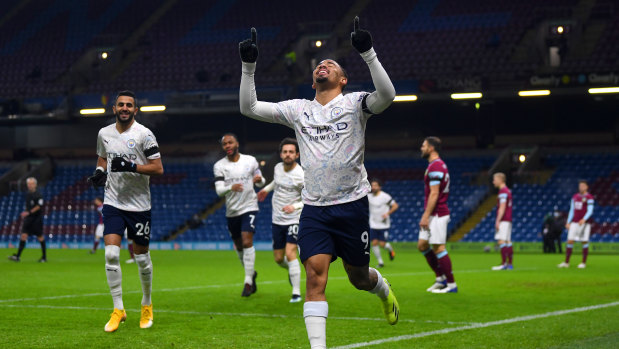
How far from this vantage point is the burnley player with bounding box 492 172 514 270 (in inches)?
787

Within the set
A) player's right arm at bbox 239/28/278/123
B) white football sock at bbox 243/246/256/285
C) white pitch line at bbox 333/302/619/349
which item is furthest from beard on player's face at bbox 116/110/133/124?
white football sock at bbox 243/246/256/285

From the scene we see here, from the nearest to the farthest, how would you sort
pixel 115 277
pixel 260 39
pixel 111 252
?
pixel 111 252 < pixel 115 277 < pixel 260 39

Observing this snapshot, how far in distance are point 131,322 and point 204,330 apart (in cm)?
110

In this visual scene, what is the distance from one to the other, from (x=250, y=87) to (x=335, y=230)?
1278 mm

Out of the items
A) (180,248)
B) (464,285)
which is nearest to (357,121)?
(464,285)

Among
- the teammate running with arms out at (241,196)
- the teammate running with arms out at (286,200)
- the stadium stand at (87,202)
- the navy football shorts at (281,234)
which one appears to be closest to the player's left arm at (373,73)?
the teammate running with arms out at (286,200)

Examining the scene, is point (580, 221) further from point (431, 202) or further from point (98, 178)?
point (98, 178)

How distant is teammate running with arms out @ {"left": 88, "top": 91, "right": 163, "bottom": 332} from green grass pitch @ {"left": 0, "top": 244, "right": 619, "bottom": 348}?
1.69 feet

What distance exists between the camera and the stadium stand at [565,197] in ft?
107

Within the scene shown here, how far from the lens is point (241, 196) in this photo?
1292 cm

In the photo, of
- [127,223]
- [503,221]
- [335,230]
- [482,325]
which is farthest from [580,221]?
[335,230]

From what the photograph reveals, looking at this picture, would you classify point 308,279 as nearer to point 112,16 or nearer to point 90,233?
point 90,233

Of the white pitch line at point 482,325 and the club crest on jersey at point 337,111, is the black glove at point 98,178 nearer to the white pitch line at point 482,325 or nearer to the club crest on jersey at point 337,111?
the white pitch line at point 482,325

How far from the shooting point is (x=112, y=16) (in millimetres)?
46031
